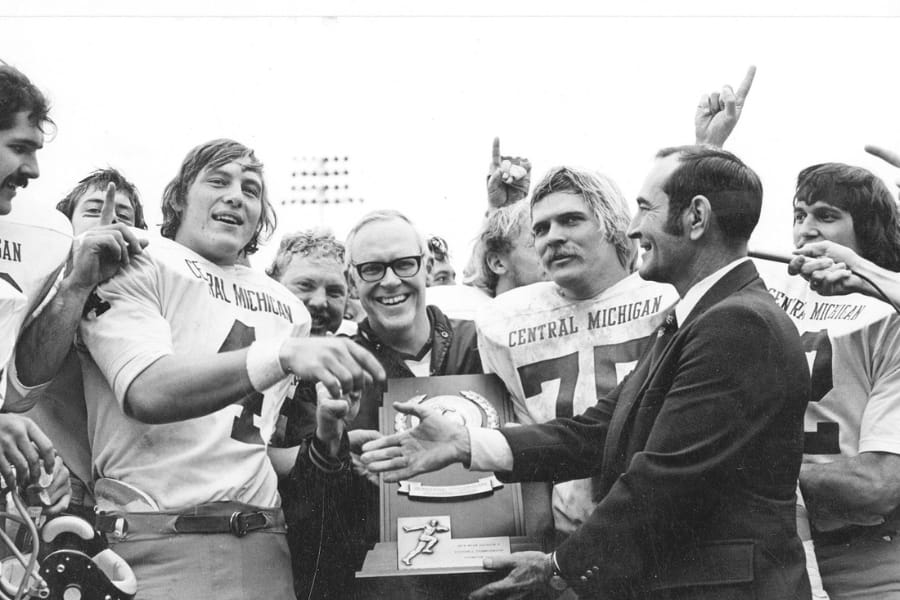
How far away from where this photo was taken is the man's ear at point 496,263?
9.89 feet

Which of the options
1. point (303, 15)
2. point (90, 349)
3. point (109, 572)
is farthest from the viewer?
point (303, 15)

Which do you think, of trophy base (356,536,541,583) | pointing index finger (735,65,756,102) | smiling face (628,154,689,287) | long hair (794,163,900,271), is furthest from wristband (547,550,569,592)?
pointing index finger (735,65,756,102)

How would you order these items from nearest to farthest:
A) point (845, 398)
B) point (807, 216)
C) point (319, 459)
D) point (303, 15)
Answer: point (319, 459)
point (845, 398)
point (807, 216)
point (303, 15)

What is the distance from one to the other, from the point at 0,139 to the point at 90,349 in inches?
22.1

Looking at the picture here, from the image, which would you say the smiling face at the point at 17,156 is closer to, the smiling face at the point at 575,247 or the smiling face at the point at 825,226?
the smiling face at the point at 575,247

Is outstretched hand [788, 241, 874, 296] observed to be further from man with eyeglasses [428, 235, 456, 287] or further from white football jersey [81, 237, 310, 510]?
man with eyeglasses [428, 235, 456, 287]

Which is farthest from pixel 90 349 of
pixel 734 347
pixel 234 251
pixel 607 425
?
pixel 734 347

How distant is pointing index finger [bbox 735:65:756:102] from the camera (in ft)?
9.57

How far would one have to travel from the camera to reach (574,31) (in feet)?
9.91

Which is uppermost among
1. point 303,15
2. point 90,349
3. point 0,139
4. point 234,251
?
point 303,15

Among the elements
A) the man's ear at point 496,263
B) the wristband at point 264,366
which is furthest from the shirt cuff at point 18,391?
the man's ear at point 496,263

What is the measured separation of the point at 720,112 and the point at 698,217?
0.94 metres

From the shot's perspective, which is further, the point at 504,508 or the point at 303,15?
the point at 303,15

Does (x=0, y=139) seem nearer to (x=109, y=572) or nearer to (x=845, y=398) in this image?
(x=109, y=572)
